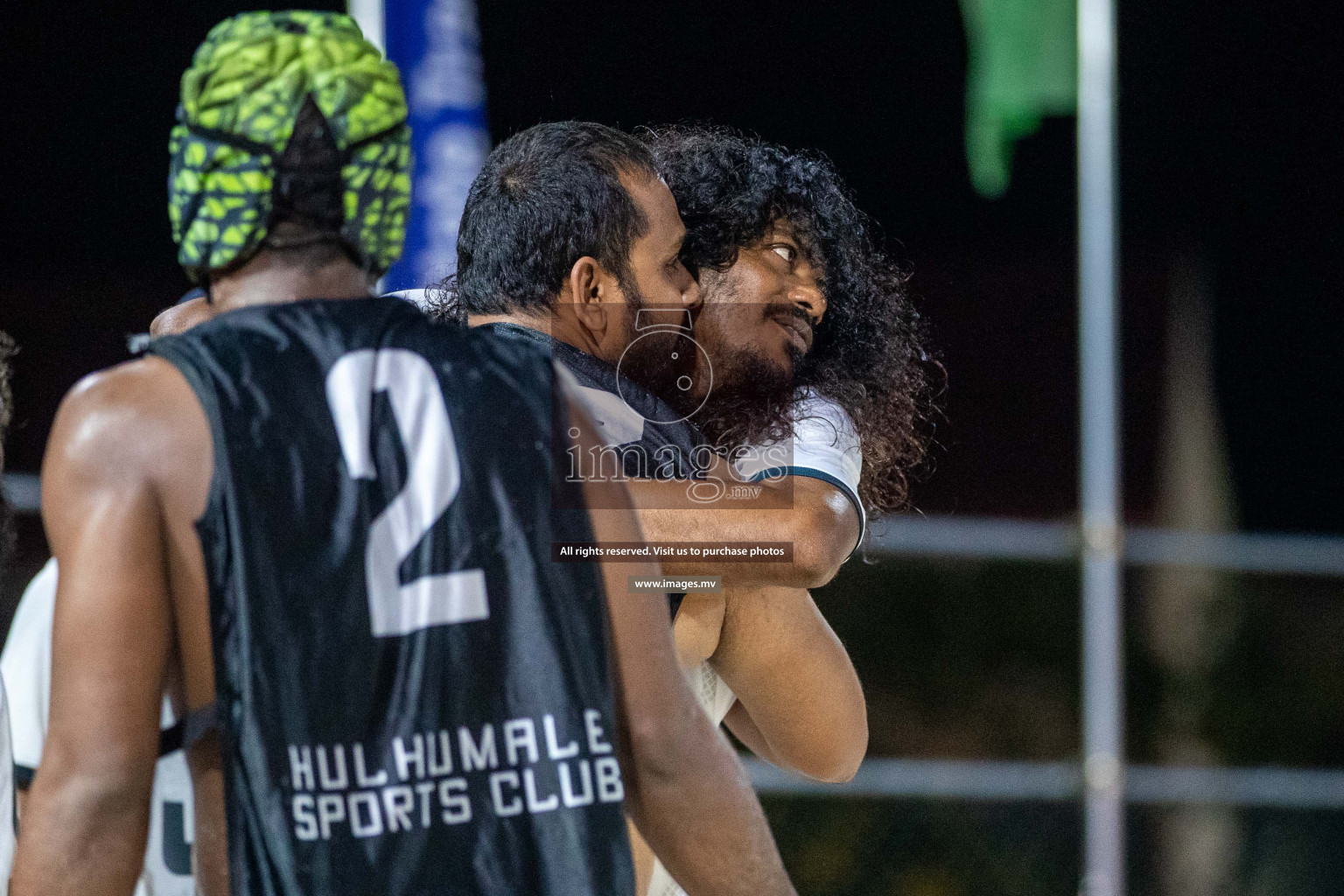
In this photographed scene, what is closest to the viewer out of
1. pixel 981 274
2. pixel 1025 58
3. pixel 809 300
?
pixel 809 300

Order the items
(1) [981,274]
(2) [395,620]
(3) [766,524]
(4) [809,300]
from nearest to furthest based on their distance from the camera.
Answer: (2) [395,620] < (3) [766,524] < (4) [809,300] < (1) [981,274]

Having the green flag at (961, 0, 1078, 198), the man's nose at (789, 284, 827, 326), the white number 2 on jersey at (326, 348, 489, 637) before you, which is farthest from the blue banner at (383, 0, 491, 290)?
the green flag at (961, 0, 1078, 198)

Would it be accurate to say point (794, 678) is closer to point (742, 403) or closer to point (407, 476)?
point (742, 403)

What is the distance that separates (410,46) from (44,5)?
12.7 ft

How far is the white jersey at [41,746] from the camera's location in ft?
5.63

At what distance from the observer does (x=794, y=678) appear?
215 cm

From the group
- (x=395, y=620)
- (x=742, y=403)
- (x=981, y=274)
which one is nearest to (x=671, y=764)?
(x=395, y=620)

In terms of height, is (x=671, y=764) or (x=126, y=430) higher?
(x=126, y=430)

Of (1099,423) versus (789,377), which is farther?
(1099,423)

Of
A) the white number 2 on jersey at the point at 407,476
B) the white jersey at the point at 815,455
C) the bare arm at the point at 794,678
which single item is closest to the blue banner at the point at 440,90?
the white jersey at the point at 815,455

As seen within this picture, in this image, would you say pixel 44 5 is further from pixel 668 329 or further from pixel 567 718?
pixel 567 718

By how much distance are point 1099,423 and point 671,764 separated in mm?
3723

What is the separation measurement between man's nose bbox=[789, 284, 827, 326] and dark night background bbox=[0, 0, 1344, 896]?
10.4 ft

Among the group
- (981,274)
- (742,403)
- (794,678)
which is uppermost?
(981,274)
